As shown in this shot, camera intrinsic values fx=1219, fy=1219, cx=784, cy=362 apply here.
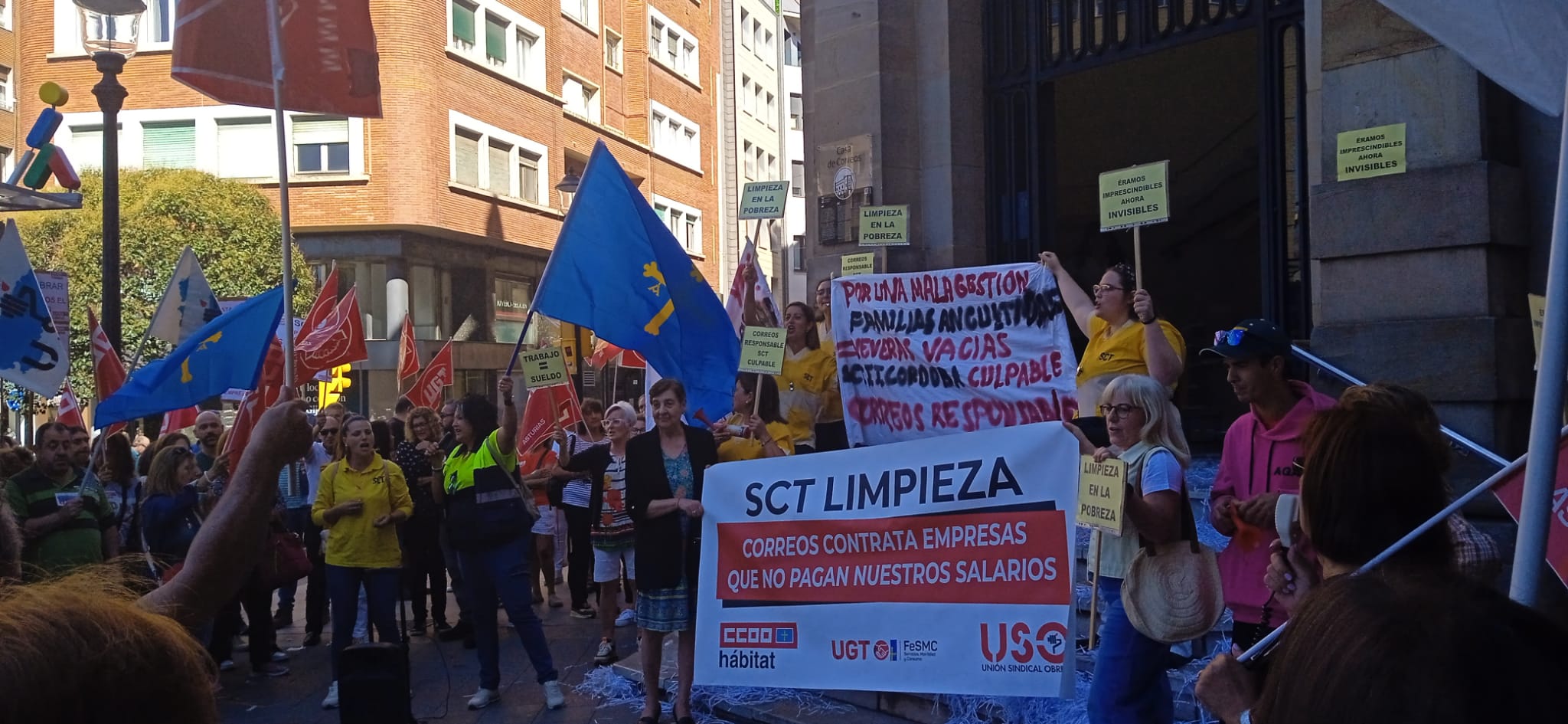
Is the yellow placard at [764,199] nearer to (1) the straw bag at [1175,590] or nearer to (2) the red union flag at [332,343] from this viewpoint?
(2) the red union flag at [332,343]

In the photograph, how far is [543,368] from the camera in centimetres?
840

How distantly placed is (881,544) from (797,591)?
554mm

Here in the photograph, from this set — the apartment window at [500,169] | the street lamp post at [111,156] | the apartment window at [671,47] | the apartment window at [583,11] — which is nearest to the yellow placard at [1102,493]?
the street lamp post at [111,156]

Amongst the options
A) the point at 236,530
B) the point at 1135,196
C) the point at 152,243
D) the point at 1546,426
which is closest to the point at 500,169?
the point at 152,243

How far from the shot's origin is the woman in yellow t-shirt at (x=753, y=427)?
22.6ft

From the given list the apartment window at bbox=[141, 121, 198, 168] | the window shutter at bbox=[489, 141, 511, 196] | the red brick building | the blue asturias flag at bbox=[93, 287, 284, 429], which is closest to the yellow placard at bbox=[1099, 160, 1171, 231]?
the blue asturias flag at bbox=[93, 287, 284, 429]

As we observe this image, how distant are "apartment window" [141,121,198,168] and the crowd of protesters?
20.6 m

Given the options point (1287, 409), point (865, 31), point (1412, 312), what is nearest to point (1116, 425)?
point (1287, 409)

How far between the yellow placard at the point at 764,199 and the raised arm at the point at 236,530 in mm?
6981

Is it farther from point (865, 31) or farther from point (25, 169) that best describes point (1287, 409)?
point (25, 169)

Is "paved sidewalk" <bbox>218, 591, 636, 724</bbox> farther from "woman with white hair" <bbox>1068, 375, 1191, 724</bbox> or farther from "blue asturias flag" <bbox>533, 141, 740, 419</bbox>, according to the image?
"woman with white hair" <bbox>1068, 375, 1191, 724</bbox>

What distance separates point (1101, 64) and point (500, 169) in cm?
2604

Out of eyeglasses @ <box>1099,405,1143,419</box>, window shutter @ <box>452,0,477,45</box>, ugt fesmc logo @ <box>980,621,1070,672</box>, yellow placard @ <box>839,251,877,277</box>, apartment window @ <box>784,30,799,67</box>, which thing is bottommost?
ugt fesmc logo @ <box>980,621,1070,672</box>

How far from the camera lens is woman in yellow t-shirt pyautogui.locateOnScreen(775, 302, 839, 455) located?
828cm
